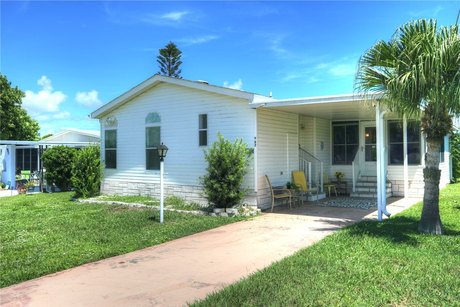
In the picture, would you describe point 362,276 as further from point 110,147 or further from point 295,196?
point 110,147

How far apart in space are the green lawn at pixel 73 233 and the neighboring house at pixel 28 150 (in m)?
6.02

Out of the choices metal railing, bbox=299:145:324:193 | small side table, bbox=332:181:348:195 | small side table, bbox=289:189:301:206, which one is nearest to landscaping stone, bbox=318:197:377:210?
small side table, bbox=289:189:301:206

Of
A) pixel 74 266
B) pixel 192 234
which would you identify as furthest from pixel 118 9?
pixel 74 266

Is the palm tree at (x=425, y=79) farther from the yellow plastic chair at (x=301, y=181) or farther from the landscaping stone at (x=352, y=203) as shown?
the yellow plastic chair at (x=301, y=181)

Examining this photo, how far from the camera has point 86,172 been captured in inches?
522

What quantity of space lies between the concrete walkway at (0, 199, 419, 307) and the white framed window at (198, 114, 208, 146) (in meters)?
3.55

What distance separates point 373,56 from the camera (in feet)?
23.0

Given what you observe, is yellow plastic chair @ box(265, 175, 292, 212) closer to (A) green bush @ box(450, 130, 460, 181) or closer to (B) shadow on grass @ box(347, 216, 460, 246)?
(B) shadow on grass @ box(347, 216, 460, 246)

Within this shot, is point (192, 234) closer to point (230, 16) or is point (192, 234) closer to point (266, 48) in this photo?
point (230, 16)

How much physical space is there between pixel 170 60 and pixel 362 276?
29936mm

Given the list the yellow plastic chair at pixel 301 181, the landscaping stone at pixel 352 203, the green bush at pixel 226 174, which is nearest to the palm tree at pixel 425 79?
the green bush at pixel 226 174

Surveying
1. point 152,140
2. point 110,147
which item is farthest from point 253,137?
point 110,147

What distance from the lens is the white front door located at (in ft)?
44.9

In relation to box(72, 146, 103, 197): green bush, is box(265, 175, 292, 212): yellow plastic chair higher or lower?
Result: lower
